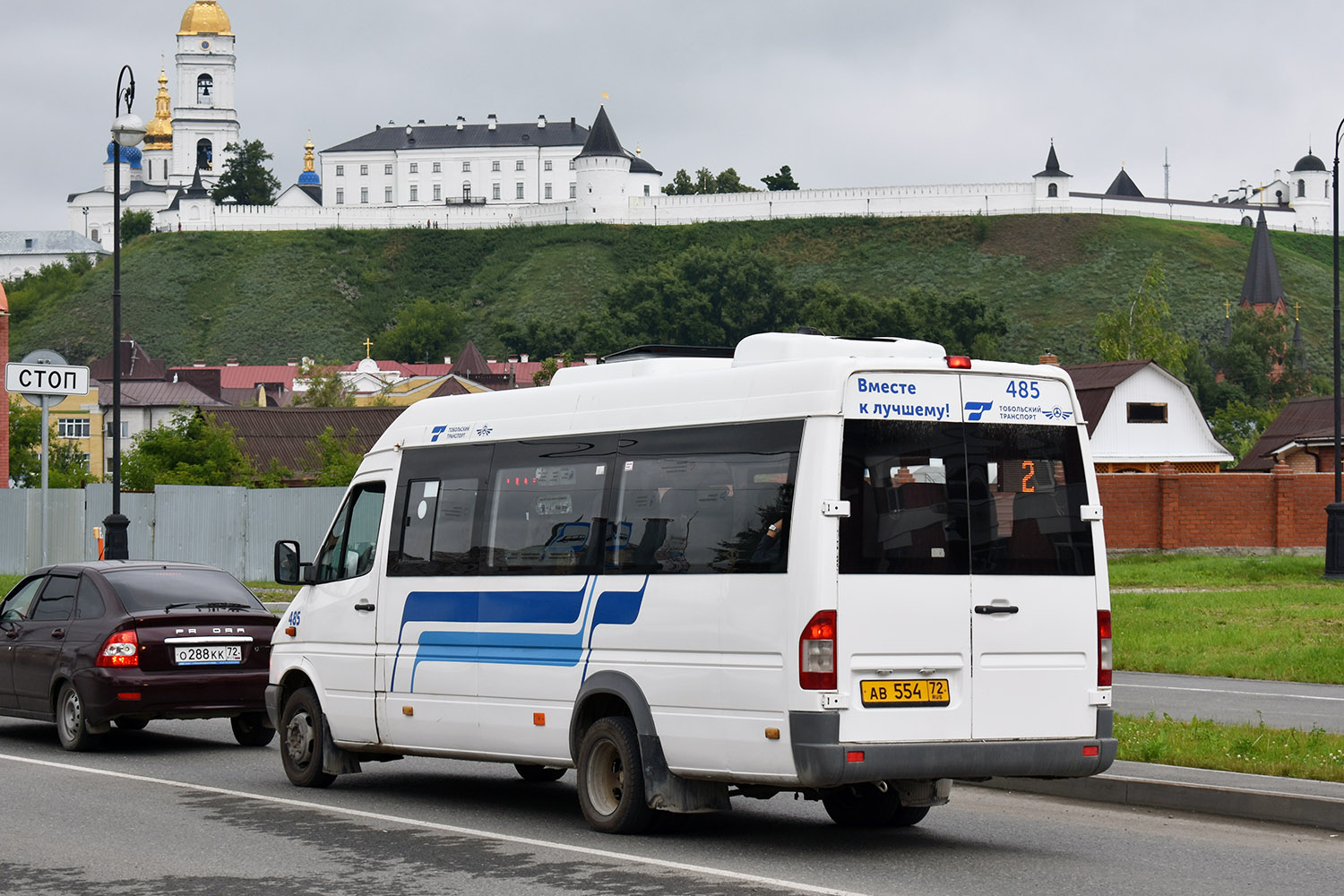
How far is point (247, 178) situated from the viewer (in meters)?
191

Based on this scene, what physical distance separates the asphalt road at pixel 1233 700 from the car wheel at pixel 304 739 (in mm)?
7153

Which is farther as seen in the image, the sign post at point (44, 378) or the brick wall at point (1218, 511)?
the brick wall at point (1218, 511)

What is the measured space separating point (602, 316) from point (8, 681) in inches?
4913

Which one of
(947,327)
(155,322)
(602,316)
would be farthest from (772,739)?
(155,322)

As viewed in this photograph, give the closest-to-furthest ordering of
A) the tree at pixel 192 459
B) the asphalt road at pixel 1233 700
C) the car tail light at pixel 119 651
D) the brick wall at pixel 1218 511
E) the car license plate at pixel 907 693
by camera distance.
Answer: the car license plate at pixel 907 693
the car tail light at pixel 119 651
the asphalt road at pixel 1233 700
the brick wall at pixel 1218 511
the tree at pixel 192 459

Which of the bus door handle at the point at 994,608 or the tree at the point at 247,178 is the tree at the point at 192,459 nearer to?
the bus door handle at the point at 994,608

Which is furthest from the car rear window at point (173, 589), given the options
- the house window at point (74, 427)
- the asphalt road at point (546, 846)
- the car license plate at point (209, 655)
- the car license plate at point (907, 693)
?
the house window at point (74, 427)

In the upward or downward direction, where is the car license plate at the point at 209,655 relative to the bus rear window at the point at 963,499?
downward

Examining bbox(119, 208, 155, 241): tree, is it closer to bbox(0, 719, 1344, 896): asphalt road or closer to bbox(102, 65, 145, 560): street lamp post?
bbox(102, 65, 145, 560): street lamp post

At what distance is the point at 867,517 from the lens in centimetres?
904

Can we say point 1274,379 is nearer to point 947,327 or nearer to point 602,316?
point 947,327

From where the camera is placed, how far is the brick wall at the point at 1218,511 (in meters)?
41.7

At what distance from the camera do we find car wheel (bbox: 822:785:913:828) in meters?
10.5

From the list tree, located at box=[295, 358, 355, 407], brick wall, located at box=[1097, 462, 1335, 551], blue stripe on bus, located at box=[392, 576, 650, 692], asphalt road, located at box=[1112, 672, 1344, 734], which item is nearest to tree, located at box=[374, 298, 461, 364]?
tree, located at box=[295, 358, 355, 407]
